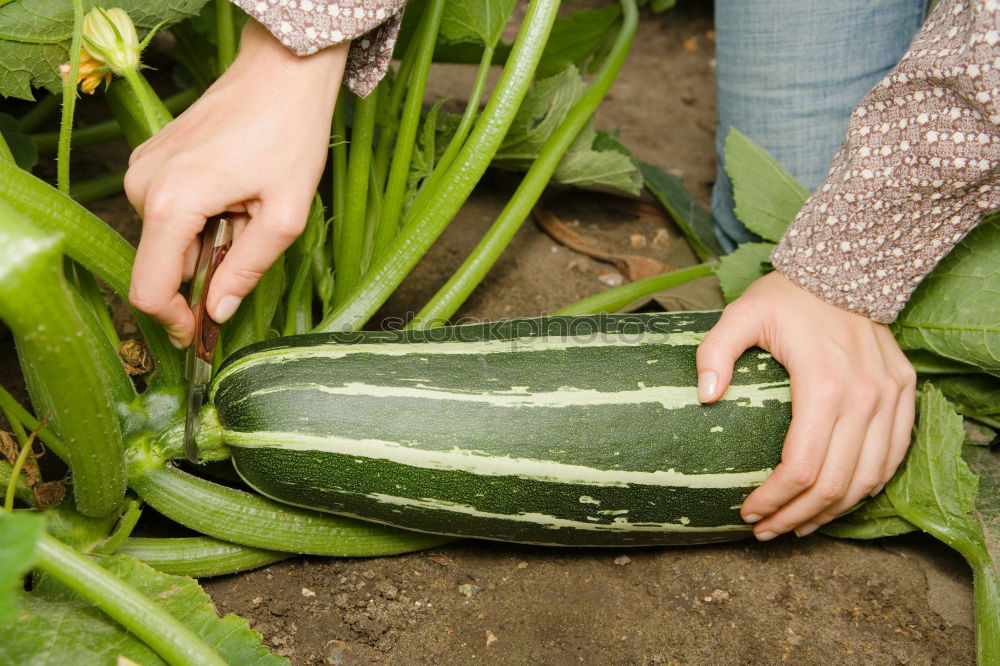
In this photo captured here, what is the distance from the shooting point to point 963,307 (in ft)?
5.11

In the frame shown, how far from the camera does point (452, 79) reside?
2930 millimetres

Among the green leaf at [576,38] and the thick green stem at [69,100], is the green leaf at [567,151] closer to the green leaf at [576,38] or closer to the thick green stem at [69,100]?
the green leaf at [576,38]

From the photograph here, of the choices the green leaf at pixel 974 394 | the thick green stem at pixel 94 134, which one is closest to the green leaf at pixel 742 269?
the green leaf at pixel 974 394

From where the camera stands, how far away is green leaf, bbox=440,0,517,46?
1742mm

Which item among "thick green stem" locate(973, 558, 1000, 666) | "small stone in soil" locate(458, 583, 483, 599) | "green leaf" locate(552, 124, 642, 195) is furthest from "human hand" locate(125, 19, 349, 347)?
"thick green stem" locate(973, 558, 1000, 666)

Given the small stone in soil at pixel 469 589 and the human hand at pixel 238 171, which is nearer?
the human hand at pixel 238 171

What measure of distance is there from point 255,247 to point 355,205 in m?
0.54

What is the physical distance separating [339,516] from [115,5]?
2.99ft

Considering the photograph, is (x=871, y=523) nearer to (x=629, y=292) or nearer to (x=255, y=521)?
(x=629, y=292)

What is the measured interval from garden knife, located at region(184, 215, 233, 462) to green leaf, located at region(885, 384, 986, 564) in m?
1.17

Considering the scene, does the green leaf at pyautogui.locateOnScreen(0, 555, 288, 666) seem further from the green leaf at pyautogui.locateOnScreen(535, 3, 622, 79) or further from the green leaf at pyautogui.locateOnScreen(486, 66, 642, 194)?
the green leaf at pyautogui.locateOnScreen(535, 3, 622, 79)

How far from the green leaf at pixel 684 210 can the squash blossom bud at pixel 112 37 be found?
4.62ft

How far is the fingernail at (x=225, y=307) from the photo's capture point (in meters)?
1.25

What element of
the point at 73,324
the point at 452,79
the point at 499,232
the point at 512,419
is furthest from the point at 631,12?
the point at 73,324
